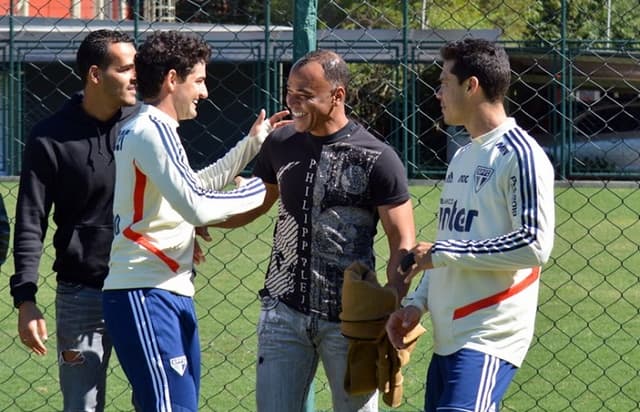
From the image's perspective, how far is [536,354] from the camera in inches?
290

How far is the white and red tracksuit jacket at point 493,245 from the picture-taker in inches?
146

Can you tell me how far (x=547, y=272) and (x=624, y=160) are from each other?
6417 mm

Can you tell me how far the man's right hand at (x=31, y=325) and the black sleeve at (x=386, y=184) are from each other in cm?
133

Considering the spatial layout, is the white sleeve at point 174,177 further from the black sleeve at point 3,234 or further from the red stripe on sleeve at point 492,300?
the red stripe on sleeve at point 492,300

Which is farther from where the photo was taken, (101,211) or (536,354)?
→ (536,354)

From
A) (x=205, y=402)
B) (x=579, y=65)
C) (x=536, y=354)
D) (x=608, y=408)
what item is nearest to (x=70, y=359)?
(x=205, y=402)

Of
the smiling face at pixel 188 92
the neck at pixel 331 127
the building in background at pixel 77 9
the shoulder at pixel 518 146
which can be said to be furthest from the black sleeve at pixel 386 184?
the building in background at pixel 77 9

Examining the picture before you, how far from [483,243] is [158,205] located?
1.14m

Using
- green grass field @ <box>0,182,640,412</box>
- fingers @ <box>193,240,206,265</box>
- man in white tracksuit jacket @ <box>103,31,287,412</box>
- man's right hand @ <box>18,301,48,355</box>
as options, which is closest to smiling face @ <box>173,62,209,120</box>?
man in white tracksuit jacket @ <box>103,31,287,412</box>

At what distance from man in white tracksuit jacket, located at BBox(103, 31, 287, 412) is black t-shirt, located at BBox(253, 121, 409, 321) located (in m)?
0.25

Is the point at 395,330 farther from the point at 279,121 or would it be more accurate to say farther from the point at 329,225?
the point at 279,121

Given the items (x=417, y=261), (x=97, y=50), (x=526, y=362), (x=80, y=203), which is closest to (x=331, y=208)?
(x=417, y=261)

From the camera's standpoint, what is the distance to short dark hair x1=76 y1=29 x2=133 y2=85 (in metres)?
4.57

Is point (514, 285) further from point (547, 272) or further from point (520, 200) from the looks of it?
point (547, 272)
